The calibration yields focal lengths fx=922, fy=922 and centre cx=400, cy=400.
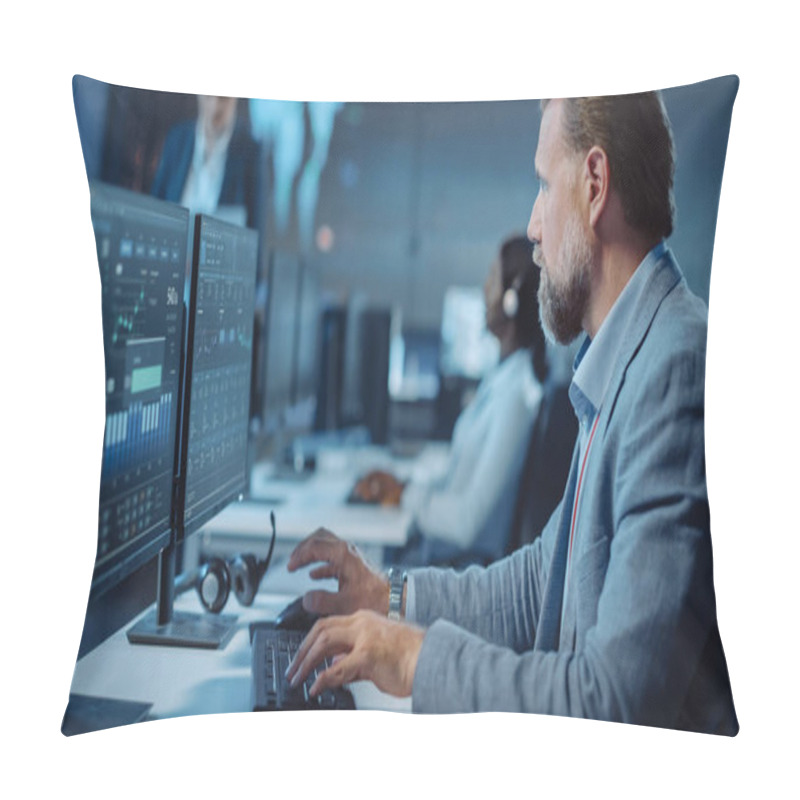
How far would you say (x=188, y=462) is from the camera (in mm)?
1774

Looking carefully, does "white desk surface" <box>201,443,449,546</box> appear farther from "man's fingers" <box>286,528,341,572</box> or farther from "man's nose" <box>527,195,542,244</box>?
"man's nose" <box>527,195,542,244</box>

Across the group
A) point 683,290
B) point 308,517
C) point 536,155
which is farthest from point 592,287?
point 308,517

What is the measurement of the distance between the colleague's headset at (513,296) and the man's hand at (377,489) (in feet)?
1.33

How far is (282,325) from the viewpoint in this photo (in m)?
1.87

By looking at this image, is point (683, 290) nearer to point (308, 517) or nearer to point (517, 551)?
point (517, 551)

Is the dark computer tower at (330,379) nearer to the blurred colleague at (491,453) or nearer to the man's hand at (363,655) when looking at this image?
the blurred colleague at (491,453)

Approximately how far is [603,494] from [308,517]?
59 cm

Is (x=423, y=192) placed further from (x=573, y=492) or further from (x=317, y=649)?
(x=317, y=649)

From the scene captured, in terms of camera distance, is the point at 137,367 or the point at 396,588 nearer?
the point at 137,367

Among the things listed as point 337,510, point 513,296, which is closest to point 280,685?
point 337,510

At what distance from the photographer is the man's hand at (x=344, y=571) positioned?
185cm

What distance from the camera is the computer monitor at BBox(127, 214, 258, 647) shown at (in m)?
1.77

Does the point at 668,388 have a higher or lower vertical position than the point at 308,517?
higher

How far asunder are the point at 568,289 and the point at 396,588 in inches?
27.2
